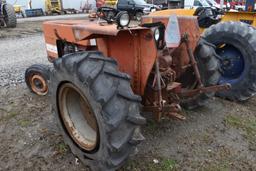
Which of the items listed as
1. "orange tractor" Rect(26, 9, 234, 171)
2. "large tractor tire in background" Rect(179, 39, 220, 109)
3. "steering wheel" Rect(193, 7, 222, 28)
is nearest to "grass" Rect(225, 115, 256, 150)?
"orange tractor" Rect(26, 9, 234, 171)

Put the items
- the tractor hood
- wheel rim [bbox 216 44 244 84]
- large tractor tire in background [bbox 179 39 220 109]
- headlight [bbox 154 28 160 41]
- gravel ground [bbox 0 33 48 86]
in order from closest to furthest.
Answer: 1. the tractor hood
2. headlight [bbox 154 28 160 41]
3. large tractor tire in background [bbox 179 39 220 109]
4. wheel rim [bbox 216 44 244 84]
5. gravel ground [bbox 0 33 48 86]

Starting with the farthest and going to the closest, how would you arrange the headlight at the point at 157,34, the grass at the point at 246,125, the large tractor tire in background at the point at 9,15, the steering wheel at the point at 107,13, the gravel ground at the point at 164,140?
the large tractor tire in background at the point at 9,15 < the grass at the point at 246,125 < the steering wheel at the point at 107,13 < the gravel ground at the point at 164,140 < the headlight at the point at 157,34

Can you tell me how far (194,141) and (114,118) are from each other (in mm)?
1488

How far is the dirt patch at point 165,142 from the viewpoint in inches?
124

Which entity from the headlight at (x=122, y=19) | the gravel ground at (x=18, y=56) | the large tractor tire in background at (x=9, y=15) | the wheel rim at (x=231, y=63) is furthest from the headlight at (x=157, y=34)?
the large tractor tire in background at (x=9, y=15)

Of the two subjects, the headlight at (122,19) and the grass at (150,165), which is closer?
the headlight at (122,19)

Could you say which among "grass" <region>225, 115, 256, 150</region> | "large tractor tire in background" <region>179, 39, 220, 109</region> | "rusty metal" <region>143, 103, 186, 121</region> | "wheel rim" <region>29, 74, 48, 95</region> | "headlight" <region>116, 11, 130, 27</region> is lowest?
"grass" <region>225, 115, 256, 150</region>

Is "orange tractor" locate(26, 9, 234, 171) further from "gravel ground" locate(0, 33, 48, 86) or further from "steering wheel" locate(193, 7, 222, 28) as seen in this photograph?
"gravel ground" locate(0, 33, 48, 86)

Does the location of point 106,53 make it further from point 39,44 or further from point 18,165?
point 39,44

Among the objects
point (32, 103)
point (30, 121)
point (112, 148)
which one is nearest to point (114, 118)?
point (112, 148)

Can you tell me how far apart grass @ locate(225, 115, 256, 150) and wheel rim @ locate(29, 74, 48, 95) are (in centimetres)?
289

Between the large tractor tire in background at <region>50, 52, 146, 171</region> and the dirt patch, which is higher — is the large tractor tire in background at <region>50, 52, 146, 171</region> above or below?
above

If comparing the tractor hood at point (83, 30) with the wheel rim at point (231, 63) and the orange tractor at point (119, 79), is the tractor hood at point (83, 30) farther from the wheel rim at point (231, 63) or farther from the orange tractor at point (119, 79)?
the wheel rim at point (231, 63)

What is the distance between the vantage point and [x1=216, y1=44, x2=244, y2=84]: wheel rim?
4.83m
